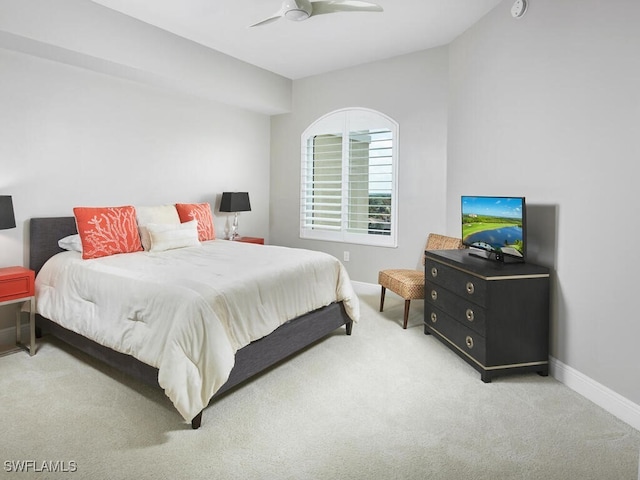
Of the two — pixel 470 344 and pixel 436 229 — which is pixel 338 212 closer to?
pixel 436 229

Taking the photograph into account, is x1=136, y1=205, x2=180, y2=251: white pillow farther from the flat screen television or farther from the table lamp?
the flat screen television

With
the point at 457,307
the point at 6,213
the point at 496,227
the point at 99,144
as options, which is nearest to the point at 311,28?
the point at 99,144

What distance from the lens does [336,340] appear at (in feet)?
11.0

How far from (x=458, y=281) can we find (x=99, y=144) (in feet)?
11.5

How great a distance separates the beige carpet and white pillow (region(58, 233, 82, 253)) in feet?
3.03

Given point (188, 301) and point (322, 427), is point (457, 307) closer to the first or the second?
point (322, 427)

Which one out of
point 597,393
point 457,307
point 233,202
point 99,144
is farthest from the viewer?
point 233,202

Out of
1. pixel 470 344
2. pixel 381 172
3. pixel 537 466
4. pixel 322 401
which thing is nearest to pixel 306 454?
pixel 322 401

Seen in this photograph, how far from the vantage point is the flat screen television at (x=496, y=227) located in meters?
2.69

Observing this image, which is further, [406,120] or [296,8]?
[406,120]

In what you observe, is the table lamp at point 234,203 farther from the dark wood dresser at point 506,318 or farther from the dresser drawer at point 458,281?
the dark wood dresser at point 506,318

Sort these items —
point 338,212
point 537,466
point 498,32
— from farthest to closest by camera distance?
point 338,212 → point 498,32 → point 537,466

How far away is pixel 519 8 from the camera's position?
288 centimetres

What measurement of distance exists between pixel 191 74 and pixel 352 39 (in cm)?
174
